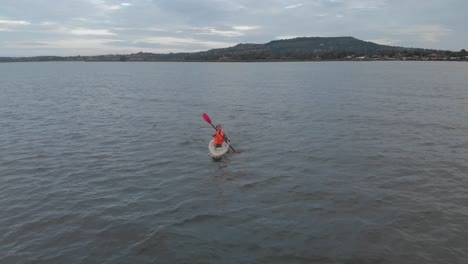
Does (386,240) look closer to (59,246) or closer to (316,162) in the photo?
(316,162)

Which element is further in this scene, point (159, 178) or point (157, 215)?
point (159, 178)

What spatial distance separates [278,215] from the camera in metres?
14.8

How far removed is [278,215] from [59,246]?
791 centimetres

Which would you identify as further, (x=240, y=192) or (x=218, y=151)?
(x=218, y=151)

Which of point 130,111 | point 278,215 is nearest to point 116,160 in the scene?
point 278,215

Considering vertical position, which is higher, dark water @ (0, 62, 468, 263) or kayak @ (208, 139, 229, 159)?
kayak @ (208, 139, 229, 159)

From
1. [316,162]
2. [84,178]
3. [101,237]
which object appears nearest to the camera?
[101,237]

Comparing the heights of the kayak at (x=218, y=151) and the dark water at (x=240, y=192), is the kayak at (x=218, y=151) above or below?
above

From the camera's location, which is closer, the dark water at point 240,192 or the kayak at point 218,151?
the dark water at point 240,192

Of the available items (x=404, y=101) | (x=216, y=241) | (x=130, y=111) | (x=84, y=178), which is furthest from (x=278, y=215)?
(x=404, y=101)

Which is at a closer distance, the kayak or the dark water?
the dark water

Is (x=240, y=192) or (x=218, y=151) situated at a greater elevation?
(x=218, y=151)

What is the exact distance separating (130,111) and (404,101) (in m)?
33.0

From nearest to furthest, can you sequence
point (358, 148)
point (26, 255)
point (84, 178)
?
1. point (26, 255)
2. point (84, 178)
3. point (358, 148)
